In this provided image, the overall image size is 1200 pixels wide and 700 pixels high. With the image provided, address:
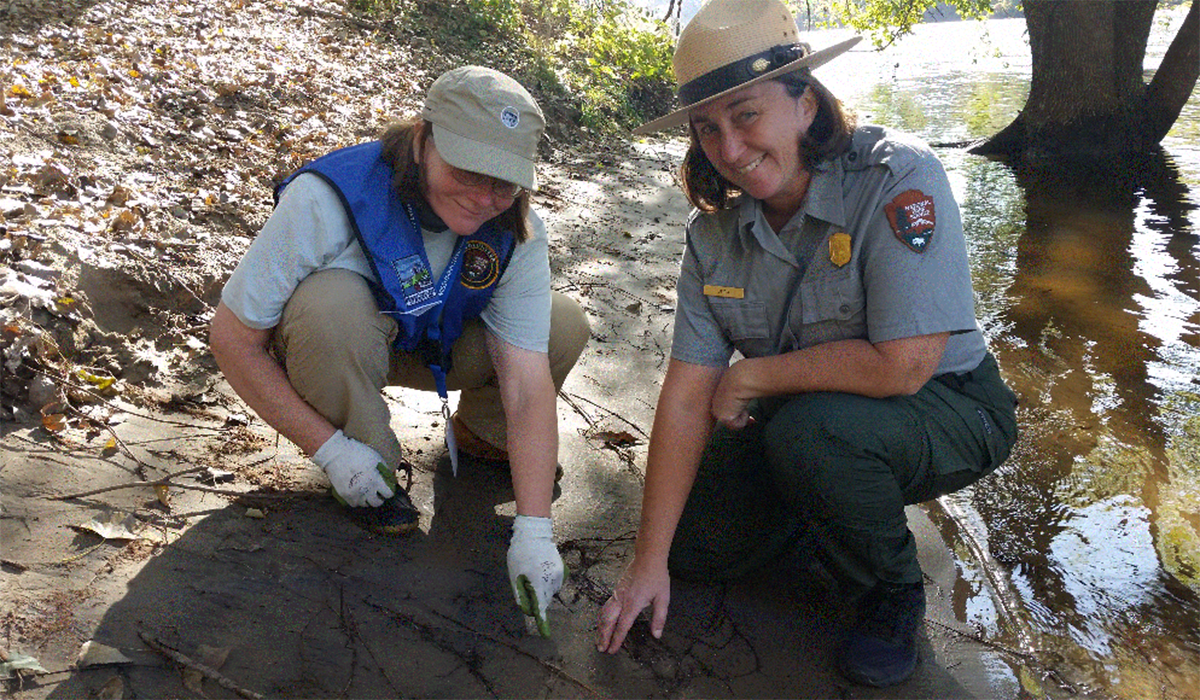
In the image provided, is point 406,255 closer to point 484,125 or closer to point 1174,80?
point 484,125

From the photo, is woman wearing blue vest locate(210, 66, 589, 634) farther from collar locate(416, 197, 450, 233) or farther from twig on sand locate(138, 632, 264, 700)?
twig on sand locate(138, 632, 264, 700)

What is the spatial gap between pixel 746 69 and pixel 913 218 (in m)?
0.49

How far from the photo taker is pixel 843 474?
2.15 meters

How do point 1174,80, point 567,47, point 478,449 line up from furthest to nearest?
point 567,47 → point 1174,80 → point 478,449

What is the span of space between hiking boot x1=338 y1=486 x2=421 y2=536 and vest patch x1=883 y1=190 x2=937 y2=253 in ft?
4.52

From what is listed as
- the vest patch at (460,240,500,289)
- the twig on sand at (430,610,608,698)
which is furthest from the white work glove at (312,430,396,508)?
the vest patch at (460,240,500,289)

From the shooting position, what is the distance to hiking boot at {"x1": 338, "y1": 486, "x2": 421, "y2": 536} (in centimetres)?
245

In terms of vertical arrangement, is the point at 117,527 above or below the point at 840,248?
below

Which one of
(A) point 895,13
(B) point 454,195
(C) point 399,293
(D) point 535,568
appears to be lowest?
(A) point 895,13

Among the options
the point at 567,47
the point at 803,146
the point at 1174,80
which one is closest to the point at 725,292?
the point at 803,146

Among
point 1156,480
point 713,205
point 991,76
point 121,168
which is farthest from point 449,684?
point 991,76

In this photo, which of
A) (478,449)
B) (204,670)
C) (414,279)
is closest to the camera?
(204,670)

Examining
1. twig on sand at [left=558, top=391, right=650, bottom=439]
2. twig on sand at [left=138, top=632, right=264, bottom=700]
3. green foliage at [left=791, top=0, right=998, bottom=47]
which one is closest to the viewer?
twig on sand at [left=138, top=632, right=264, bottom=700]

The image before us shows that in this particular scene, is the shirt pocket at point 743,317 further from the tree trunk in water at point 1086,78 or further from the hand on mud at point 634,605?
the tree trunk in water at point 1086,78
